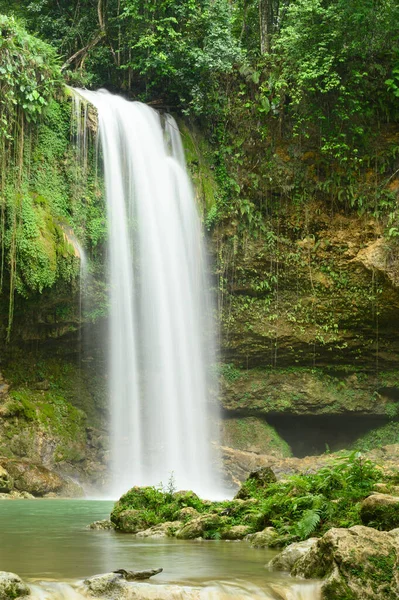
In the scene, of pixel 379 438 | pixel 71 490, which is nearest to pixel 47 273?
pixel 71 490

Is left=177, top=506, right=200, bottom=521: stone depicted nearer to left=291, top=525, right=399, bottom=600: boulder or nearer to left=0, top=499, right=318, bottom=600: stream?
left=0, top=499, right=318, bottom=600: stream

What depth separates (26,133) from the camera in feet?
52.5

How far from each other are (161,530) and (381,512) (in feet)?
8.89

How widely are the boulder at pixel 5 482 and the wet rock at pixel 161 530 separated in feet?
22.9

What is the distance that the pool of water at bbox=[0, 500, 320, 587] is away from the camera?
4559 mm

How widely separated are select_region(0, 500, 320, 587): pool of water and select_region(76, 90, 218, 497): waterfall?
851 cm

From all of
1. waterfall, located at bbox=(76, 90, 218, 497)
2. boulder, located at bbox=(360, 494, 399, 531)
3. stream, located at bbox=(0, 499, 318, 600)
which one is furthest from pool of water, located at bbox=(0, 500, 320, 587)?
waterfall, located at bbox=(76, 90, 218, 497)

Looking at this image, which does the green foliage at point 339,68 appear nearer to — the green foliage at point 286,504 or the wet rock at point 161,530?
the green foliage at point 286,504

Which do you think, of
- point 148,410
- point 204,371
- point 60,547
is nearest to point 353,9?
point 204,371

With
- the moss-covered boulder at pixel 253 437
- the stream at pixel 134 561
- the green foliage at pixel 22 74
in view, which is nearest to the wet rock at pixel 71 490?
the moss-covered boulder at pixel 253 437

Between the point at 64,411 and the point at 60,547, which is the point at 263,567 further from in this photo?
the point at 64,411

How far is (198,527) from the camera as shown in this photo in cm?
686

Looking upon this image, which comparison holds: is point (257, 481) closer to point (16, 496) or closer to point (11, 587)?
point (11, 587)

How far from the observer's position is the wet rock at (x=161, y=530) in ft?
22.9
